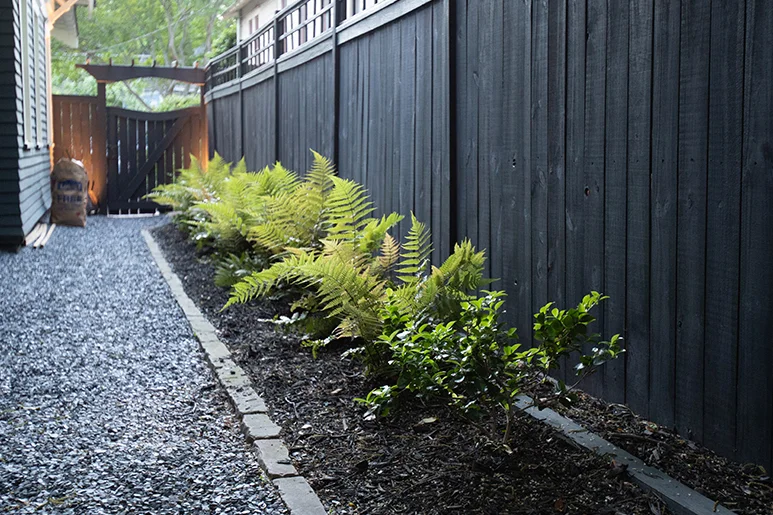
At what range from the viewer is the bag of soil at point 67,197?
42.1ft

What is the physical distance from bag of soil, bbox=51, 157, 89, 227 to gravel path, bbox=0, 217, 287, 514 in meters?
6.10

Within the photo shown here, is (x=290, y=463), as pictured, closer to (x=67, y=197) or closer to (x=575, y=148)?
(x=575, y=148)

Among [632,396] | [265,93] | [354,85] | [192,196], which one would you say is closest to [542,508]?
[632,396]

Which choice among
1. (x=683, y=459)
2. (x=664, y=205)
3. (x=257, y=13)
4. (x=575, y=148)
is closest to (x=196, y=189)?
(x=575, y=148)

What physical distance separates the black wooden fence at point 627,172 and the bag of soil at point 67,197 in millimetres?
8850

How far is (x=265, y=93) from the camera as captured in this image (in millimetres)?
10578

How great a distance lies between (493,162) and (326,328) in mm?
1440

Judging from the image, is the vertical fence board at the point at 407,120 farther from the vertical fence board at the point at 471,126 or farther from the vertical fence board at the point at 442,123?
the vertical fence board at the point at 471,126

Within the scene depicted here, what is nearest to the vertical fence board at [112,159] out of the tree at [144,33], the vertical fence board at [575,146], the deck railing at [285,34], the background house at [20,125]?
the deck railing at [285,34]

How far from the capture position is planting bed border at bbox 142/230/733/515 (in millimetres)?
2539

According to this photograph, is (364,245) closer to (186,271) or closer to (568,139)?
(568,139)

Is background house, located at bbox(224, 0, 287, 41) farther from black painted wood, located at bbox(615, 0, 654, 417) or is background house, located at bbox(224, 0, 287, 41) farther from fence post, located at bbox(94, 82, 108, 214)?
black painted wood, located at bbox(615, 0, 654, 417)

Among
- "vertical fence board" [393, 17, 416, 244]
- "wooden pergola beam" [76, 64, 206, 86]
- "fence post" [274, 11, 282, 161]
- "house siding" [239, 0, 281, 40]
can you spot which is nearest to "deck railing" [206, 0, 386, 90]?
"fence post" [274, 11, 282, 161]

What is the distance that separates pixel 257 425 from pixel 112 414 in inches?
29.7
